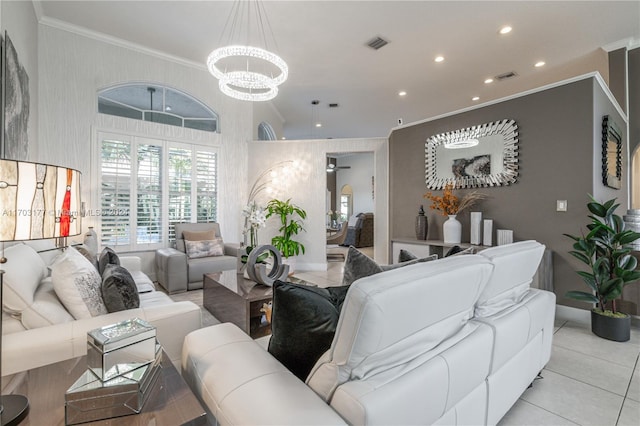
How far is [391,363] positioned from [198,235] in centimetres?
422

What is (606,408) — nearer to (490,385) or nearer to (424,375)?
(490,385)

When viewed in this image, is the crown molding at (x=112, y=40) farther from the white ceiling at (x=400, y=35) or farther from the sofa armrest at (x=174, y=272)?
the sofa armrest at (x=174, y=272)

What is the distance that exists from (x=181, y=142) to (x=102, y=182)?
1316 mm

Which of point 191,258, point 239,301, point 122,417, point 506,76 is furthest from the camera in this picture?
point 506,76

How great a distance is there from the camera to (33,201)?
90 cm

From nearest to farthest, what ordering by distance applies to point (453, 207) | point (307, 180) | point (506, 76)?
point (453, 207), point (506, 76), point (307, 180)

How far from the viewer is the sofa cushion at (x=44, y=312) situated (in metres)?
1.37

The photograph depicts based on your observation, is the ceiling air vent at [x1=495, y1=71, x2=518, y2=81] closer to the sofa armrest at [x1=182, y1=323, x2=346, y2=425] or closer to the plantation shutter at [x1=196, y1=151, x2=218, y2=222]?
the plantation shutter at [x1=196, y1=151, x2=218, y2=222]

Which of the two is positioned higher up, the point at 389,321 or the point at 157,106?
the point at 157,106

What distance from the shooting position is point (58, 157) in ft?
12.7

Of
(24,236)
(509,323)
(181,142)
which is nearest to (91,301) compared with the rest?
(24,236)

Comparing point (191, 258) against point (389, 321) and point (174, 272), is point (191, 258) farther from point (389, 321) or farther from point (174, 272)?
point (389, 321)

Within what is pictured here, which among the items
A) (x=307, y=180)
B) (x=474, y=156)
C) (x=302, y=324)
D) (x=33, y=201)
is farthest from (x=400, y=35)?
(x=33, y=201)

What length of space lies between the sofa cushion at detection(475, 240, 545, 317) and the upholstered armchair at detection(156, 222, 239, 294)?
11.4ft
